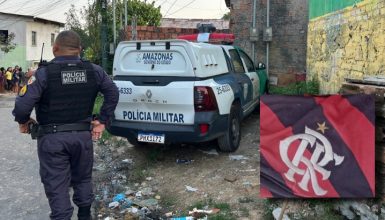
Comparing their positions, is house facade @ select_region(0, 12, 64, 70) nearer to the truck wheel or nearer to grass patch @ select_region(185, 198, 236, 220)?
the truck wheel

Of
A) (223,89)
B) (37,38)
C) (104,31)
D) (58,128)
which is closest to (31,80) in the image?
(58,128)

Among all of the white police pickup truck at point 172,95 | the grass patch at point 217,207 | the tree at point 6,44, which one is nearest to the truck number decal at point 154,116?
the white police pickup truck at point 172,95

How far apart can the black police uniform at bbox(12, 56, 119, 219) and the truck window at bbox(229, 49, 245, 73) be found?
429cm

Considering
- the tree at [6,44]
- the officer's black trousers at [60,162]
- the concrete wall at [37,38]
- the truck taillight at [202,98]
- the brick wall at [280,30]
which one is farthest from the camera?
the concrete wall at [37,38]

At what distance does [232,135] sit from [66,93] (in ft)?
11.7

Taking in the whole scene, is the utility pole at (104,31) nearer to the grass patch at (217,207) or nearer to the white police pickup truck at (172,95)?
the white police pickup truck at (172,95)

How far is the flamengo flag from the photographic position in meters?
4.13

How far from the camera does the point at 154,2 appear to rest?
87.5 ft

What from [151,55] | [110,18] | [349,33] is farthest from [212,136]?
[110,18]

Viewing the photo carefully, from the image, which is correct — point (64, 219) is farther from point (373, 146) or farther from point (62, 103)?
point (373, 146)

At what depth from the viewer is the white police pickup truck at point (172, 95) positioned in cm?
609

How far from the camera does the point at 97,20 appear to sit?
19.6 m

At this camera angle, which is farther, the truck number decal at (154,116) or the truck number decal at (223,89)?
the truck number decal at (223,89)

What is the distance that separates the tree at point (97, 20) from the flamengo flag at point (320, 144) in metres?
13.5
